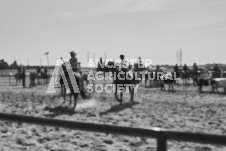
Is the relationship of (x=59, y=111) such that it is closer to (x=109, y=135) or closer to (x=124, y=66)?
(x=124, y=66)

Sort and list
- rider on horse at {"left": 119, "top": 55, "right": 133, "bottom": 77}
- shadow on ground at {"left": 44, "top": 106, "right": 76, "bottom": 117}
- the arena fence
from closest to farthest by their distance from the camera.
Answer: the arena fence
shadow on ground at {"left": 44, "top": 106, "right": 76, "bottom": 117}
rider on horse at {"left": 119, "top": 55, "right": 133, "bottom": 77}

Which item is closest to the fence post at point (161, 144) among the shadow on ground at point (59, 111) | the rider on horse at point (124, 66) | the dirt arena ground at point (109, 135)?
the dirt arena ground at point (109, 135)

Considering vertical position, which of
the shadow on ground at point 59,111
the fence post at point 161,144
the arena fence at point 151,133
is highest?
the arena fence at point 151,133

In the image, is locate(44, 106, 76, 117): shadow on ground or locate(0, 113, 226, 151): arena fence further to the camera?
locate(44, 106, 76, 117): shadow on ground

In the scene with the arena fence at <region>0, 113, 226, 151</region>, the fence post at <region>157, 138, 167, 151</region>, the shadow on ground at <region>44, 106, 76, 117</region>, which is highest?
the arena fence at <region>0, 113, 226, 151</region>

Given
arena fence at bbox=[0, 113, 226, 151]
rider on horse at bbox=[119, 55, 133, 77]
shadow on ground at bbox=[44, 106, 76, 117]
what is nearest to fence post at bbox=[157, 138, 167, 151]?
arena fence at bbox=[0, 113, 226, 151]

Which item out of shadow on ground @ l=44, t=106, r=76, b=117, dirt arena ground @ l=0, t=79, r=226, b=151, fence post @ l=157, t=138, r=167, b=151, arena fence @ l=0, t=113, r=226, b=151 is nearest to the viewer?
arena fence @ l=0, t=113, r=226, b=151

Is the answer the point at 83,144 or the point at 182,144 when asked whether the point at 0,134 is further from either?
the point at 182,144

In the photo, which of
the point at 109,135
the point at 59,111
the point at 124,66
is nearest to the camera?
the point at 109,135

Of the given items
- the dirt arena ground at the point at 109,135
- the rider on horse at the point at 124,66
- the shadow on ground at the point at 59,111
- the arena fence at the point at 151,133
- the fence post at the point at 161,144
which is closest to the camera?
the arena fence at the point at 151,133

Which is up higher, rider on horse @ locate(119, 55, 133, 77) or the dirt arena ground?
rider on horse @ locate(119, 55, 133, 77)

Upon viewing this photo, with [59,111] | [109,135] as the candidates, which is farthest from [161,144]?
[59,111]

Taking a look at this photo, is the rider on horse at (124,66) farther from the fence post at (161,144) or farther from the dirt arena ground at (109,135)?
the fence post at (161,144)

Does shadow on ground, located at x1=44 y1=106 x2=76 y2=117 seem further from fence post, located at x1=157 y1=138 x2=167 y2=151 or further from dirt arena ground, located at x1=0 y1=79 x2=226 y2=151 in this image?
fence post, located at x1=157 y1=138 x2=167 y2=151
